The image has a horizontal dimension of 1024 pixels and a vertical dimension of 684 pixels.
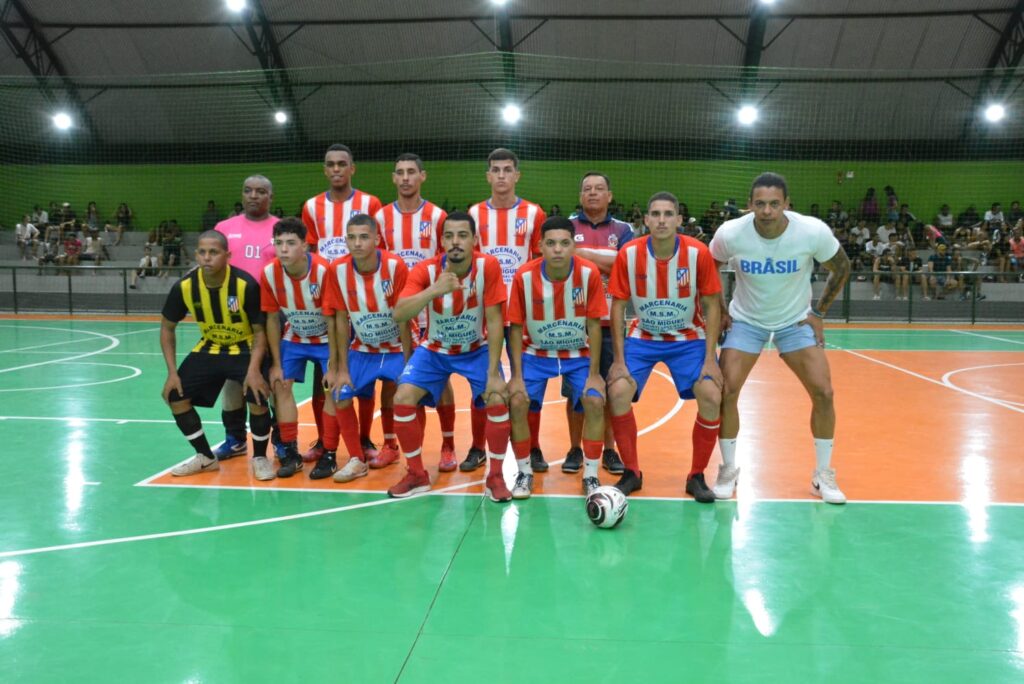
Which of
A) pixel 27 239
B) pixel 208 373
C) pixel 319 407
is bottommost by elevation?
pixel 319 407

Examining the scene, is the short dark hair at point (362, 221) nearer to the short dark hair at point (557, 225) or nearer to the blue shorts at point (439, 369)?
the blue shorts at point (439, 369)

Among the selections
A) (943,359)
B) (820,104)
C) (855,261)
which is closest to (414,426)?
(943,359)

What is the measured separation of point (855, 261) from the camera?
18.8m

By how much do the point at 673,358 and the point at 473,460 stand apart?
1.60 m

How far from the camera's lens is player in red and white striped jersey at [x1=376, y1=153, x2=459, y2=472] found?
561cm

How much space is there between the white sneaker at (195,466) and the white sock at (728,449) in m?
3.48

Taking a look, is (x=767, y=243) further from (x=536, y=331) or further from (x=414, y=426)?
(x=414, y=426)

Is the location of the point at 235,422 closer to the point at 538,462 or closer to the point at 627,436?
the point at 538,462

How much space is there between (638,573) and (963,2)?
1978cm

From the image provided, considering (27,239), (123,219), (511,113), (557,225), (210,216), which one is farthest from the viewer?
(123,219)

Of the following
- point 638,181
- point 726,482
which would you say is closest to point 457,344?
point 726,482

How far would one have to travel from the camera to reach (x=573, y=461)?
5.53 metres

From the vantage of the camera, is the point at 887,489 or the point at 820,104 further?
the point at 820,104

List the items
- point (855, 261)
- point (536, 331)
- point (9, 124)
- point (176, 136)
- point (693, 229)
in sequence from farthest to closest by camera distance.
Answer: point (176, 136), point (9, 124), point (855, 261), point (693, 229), point (536, 331)
